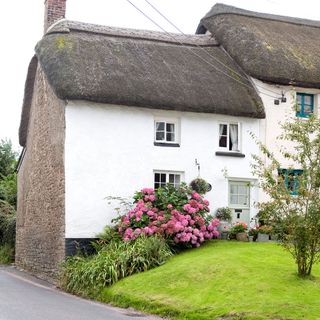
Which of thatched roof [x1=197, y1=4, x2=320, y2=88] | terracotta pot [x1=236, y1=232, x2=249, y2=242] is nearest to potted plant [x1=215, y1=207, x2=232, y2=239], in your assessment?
terracotta pot [x1=236, y1=232, x2=249, y2=242]

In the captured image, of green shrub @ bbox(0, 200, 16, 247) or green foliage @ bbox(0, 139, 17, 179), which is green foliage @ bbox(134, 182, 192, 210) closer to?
green shrub @ bbox(0, 200, 16, 247)

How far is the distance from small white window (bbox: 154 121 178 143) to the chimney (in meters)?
7.17

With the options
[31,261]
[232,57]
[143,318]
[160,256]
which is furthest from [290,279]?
[31,261]

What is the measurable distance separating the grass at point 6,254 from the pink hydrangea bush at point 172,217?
12892 mm

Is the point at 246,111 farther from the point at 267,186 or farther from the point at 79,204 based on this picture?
the point at 267,186

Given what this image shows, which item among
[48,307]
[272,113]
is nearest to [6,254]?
[272,113]

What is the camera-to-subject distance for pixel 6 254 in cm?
3238

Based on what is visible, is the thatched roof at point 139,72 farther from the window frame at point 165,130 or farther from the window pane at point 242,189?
the window pane at point 242,189

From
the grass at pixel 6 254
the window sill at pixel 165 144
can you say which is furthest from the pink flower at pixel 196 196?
the grass at pixel 6 254

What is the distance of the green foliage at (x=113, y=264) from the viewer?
17.4 m

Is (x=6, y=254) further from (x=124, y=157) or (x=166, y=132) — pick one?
(x=166, y=132)

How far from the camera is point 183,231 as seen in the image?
65.2 ft

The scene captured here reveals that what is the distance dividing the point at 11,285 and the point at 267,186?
29.2 feet

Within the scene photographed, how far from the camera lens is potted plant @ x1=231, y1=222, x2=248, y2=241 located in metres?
21.3
